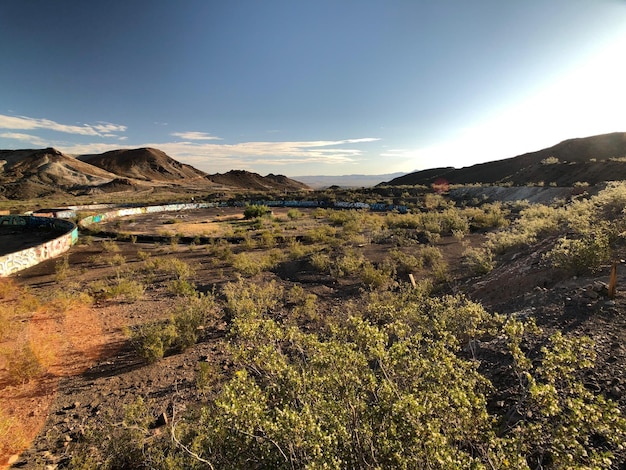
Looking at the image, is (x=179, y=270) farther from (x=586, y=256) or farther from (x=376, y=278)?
(x=586, y=256)

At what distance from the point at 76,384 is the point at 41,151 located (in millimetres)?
131693

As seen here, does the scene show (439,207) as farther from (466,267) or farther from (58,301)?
(58,301)

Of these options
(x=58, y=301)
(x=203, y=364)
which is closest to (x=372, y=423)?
(x=203, y=364)

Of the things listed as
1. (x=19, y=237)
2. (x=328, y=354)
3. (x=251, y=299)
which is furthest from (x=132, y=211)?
(x=328, y=354)

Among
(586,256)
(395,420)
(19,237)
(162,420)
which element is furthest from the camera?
(19,237)

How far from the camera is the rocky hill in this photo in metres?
74.5

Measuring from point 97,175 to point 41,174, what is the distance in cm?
1377

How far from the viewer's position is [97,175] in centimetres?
9488

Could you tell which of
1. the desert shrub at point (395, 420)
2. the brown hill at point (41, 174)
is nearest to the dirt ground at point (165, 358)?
the desert shrub at point (395, 420)

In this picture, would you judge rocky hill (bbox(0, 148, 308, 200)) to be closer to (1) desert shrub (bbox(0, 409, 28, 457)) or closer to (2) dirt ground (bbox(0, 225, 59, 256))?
(2) dirt ground (bbox(0, 225, 59, 256))

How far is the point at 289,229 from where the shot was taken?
29391mm

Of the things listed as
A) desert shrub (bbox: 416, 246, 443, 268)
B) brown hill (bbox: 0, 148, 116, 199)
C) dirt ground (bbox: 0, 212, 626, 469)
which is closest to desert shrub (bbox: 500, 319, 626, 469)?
dirt ground (bbox: 0, 212, 626, 469)

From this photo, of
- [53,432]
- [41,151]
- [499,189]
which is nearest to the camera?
[53,432]

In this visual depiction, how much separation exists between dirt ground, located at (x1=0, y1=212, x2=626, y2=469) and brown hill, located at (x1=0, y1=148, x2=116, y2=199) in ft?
248
